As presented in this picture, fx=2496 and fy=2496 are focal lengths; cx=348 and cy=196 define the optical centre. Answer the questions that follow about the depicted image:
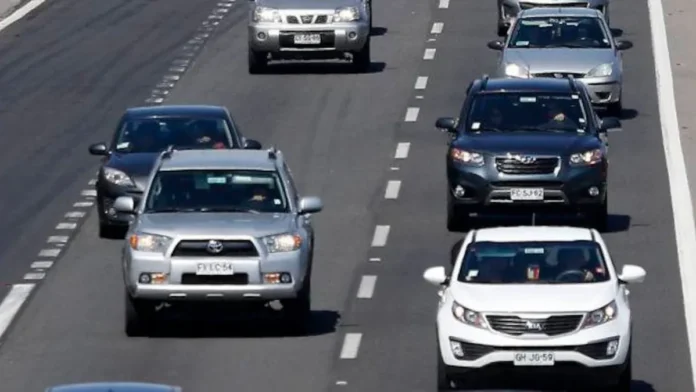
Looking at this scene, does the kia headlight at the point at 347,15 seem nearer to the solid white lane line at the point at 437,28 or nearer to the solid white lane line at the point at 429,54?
the solid white lane line at the point at 429,54

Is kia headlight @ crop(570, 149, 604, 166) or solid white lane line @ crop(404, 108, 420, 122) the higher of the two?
kia headlight @ crop(570, 149, 604, 166)

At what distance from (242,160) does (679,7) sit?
2730 centimetres

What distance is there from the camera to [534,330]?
20.3m

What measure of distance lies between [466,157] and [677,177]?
5158mm

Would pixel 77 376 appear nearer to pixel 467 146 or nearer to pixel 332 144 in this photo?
pixel 467 146

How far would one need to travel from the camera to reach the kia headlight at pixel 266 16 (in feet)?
139

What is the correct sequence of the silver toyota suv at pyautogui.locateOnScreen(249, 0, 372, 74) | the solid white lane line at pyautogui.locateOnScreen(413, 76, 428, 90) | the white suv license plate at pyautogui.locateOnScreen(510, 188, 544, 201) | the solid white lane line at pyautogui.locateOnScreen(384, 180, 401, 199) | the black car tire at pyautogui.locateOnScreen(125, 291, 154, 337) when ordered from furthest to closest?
the silver toyota suv at pyautogui.locateOnScreen(249, 0, 372, 74) → the solid white lane line at pyautogui.locateOnScreen(413, 76, 428, 90) → the solid white lane line at pyautogui.locateOnScreen(384, 180, 401, 199) → the white suv license plate at pyautogui.locateOnScreen(510, 188, 544, 201) → the black car tire at pyautogui.locateOnScreen(125, 291, 154, 337)

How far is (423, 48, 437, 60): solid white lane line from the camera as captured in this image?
44969 millimetres

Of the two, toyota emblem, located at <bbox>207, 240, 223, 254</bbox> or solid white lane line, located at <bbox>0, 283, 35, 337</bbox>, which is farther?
solid white lane line, located at <bbox>0, 283, 35, 337</bbox>

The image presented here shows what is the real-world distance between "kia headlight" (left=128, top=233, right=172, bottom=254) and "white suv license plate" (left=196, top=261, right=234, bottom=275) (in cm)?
37

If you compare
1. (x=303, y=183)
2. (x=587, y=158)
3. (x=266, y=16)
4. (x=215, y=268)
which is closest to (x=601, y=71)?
(x=303, y=183)

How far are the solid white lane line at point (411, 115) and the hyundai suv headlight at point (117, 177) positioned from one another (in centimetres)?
946

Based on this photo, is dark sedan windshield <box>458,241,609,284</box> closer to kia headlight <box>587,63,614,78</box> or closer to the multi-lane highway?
the multi-lane highway

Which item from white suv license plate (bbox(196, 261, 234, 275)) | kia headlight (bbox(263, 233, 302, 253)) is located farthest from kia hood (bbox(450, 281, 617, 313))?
white suv license plate (bbox(196, 261, 234, 275))
